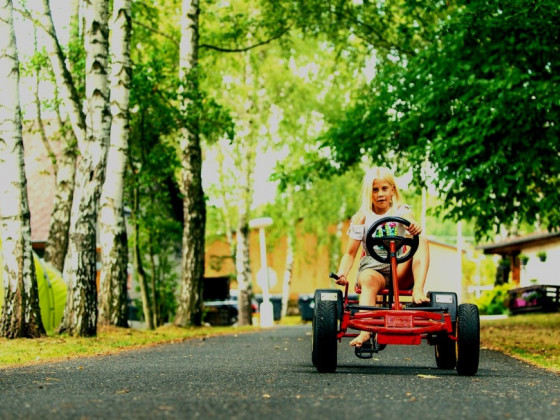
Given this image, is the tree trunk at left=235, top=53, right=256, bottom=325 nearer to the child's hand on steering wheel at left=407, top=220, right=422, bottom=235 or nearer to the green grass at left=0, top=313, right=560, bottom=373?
the green grass at left=0, top=313, right=560, bottom=373

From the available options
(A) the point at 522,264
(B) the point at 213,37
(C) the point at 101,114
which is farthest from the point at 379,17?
(A) the point at 522,264

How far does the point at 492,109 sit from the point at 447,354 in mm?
7634

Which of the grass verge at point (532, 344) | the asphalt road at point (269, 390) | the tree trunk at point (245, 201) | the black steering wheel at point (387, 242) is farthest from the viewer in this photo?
the tree trunk at point (245, 201)

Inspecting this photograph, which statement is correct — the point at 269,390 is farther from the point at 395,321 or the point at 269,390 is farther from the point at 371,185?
the point at 371,185

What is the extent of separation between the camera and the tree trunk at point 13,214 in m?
14.6

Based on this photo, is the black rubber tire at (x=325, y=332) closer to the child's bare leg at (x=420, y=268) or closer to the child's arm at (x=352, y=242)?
the child's arm at (x=352, y=242)

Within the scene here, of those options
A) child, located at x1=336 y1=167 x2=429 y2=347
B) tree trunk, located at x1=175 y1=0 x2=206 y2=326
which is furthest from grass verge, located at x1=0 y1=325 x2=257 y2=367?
tree trunk, located at x1=175 y1=0 x2=206 y2=326

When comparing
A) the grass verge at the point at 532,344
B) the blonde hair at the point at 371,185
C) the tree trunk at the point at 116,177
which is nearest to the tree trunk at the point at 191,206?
the tree trunk at the point at 116,177

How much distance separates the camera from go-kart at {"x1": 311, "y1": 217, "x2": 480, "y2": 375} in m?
8.33

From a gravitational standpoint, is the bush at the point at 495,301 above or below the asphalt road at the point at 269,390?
above

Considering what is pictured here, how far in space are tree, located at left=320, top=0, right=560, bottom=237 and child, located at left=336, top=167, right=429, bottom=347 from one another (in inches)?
285

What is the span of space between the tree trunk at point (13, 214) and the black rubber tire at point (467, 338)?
313 inches

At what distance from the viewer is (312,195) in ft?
147

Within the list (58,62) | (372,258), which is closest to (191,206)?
(58,62)
